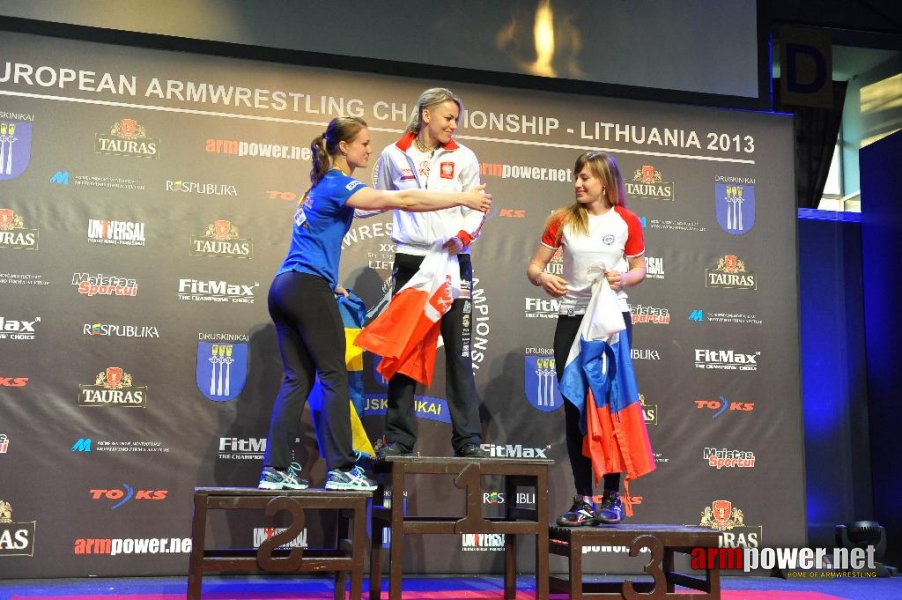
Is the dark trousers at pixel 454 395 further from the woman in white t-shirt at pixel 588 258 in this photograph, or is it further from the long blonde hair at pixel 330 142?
the long blonde hair at pixel 330 142

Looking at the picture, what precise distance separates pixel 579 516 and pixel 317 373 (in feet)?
3.86

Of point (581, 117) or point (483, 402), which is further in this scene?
point (581, 117)

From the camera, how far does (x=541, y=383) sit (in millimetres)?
4855

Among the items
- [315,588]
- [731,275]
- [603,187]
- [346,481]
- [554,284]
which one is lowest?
[315,588]

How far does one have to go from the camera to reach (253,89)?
4.73m

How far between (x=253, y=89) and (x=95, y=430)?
6.28ft

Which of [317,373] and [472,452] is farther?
[472,452]

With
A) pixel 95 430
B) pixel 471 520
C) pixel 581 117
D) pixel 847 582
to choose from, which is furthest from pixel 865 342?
pixel 95 430

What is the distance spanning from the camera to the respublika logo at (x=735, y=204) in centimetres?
521

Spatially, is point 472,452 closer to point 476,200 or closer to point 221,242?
point 476,200

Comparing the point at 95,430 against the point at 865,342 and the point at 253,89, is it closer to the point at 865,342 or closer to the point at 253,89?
the point at 253,89

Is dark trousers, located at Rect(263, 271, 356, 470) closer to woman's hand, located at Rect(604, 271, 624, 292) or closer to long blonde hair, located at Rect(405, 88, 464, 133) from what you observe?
long blonde hair, located at Rect(405, 88, 464, 133)

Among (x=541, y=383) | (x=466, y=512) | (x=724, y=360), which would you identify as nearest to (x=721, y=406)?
(x=724, y=360)

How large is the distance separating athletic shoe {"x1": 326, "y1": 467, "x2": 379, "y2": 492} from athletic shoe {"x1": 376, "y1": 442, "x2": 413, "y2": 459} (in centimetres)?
13
